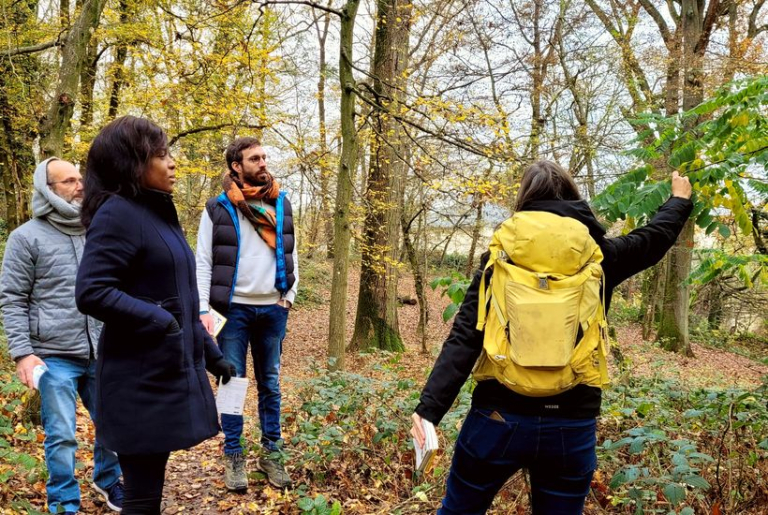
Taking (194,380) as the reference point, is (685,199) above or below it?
above

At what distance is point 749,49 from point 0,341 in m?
15.9

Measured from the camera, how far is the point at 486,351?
6.07ft

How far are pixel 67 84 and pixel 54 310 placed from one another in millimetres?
2991

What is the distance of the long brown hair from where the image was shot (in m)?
1.98

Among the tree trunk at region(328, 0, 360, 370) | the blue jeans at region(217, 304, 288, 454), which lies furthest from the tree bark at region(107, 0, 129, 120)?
the blue jeans at region(217, 304, 288, 454)

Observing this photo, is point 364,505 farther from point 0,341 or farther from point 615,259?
point 0,341

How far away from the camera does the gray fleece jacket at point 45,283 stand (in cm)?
283

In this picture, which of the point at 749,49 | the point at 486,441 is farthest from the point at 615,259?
the point at 749,49

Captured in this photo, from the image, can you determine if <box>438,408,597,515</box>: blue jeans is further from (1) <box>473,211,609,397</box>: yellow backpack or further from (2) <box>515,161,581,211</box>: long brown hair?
(2) <box>515,161,581,211</box>: long brown hair

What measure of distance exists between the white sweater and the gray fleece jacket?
68 cm

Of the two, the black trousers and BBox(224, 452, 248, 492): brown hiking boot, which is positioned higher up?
the black trousers

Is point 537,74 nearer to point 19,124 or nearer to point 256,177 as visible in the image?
point 19,124

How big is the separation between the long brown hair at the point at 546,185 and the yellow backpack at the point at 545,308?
15 centimetres

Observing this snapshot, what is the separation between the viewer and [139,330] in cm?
200
